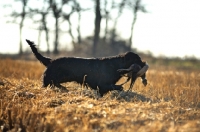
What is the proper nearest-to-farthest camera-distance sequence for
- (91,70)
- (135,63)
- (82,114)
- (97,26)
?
(82,114) < (135,63) < (91,70) < (97,26)

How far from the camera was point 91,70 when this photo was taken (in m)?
8.37

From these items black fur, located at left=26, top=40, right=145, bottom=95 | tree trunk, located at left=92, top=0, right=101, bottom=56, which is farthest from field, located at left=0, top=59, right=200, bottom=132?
tree trunk, located at left=92, top=0, right=101, bottom=56

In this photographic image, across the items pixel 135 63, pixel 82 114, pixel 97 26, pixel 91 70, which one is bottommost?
pixel 82 114

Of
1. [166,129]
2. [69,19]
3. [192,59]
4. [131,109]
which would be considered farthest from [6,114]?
[69,19]

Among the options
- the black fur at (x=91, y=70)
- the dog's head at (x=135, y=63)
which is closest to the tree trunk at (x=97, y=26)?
the black fur at (x=91, y=70)

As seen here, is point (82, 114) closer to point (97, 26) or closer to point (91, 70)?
point (91, 70)

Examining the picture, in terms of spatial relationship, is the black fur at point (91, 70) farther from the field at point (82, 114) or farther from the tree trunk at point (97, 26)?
the tree trunk at point (97, 26)

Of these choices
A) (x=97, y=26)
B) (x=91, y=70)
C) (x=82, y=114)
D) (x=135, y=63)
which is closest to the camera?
(x=82, y=114)

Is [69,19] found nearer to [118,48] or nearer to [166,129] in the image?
[118,48]

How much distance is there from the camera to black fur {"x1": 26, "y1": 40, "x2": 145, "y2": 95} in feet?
27.1

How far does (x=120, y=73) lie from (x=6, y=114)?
9.93ft

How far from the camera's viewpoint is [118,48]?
109ft

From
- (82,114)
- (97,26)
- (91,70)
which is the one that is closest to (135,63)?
(91,70)

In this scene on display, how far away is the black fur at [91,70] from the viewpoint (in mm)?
8250
